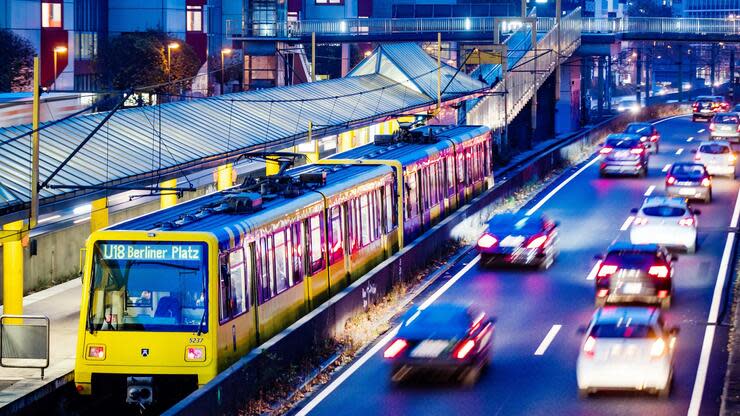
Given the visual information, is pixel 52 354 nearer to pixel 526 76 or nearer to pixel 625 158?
pixel 625 158

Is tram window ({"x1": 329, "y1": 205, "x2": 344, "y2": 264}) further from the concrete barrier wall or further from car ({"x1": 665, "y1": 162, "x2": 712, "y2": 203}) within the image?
car ({"x1": 665, "y1": 162, "x2": 712, "y2": 203})

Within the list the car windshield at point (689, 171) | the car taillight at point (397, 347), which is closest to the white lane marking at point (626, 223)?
the car windshield at point (689, 171)

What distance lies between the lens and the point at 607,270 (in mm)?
32594

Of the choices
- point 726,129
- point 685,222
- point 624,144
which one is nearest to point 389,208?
point 685,222

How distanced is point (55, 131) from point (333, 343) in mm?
10788

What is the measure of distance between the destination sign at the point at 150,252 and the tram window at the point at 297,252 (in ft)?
15.2

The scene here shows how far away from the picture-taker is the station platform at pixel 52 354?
23.6 metres

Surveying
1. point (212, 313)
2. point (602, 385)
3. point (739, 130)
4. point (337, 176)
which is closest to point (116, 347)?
point (212, 313)

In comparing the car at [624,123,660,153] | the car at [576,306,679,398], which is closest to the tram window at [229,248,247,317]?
the car at [576,306,679,398]

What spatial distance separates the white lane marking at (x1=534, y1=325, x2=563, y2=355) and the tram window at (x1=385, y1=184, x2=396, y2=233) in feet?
23.5

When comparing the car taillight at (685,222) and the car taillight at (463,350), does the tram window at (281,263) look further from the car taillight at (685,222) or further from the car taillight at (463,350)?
the car taillight at (685,222)

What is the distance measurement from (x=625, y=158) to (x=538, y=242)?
2209 cm

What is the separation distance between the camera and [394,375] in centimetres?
2511

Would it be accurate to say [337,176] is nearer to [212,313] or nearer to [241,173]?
[212,313]
